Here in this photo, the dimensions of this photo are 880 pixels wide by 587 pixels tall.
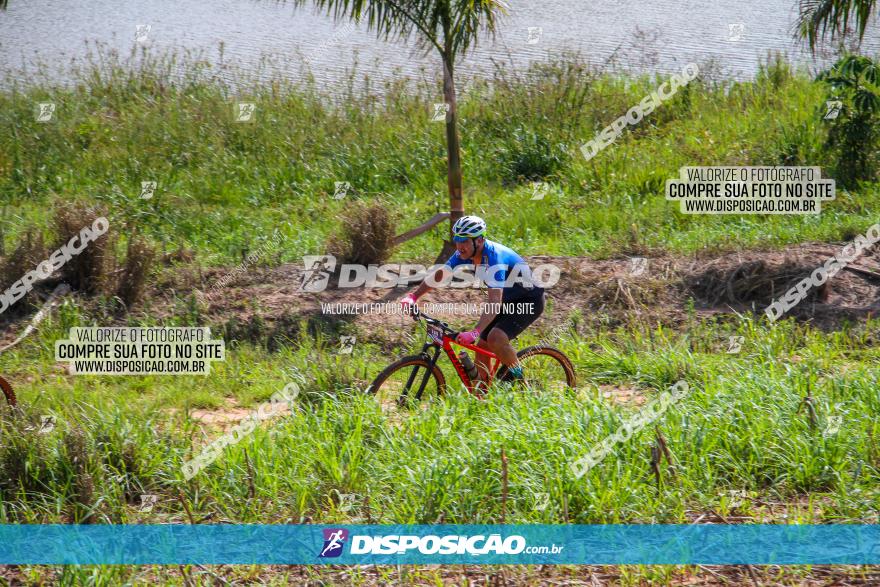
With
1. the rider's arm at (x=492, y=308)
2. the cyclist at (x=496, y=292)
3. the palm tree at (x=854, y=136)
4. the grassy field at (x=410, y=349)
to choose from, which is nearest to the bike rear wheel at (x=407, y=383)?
the grassy field at (x=410, y=349)

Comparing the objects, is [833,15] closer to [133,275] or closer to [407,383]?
[407,383]

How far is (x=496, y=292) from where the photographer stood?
7129 millimetres

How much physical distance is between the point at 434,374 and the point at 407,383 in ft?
0.79

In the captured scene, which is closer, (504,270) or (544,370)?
(504,270)

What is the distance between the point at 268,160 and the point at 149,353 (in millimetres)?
6048

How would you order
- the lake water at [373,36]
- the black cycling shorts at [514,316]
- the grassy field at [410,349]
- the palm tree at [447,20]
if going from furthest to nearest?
the lake water at [373,36] → the palm tree at [447,20] → the black cycling shorts at [514,316] → the grassy field at [410,349]

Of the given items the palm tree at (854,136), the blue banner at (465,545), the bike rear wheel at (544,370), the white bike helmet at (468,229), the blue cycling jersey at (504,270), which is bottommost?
the blue banner at (465,545)

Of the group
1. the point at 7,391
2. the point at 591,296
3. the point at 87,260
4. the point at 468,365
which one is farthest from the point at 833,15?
the point at 7,391

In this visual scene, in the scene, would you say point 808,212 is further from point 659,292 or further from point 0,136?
point 0,136

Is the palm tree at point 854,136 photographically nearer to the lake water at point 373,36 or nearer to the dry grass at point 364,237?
the lake water at point 373,36

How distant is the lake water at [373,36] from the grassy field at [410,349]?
7.52 ft

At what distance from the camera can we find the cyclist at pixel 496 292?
7.07 metres

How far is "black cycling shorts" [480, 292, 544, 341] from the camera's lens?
7.45m

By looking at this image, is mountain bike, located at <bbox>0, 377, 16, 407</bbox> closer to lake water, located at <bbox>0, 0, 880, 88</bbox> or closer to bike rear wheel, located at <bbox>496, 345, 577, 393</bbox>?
bike rear wheel, located at <bbox>496, 345, 577, 393</bbox>
